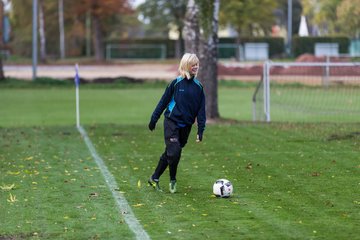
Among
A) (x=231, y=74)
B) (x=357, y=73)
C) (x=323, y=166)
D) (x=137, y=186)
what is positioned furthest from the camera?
(x=231, y=74)

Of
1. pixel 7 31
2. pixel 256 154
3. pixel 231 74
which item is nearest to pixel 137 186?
pixel 256 154

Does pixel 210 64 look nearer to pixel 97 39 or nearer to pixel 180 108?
pixel 180 108

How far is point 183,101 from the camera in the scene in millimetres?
11797

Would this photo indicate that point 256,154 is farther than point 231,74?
No

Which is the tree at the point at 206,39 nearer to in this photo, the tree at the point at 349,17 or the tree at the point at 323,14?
the tree at the point at 349,17

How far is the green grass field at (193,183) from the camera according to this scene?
9.58 metres

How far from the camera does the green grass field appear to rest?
9578mm

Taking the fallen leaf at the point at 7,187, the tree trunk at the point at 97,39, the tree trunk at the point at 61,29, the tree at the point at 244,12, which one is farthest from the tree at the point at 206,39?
the tree trunk at the point at 61,29

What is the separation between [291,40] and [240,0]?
582cm

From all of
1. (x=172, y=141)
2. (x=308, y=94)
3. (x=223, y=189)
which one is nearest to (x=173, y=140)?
(x=172, y=141)

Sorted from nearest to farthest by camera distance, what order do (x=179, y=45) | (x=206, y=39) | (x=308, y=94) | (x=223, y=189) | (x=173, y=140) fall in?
(x=223, y=189), (x=173, y=140), (x=206, y=39), (x=308, y=94), (x=179, y=45)

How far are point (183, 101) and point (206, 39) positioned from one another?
12.9 meters

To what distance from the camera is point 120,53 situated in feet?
271

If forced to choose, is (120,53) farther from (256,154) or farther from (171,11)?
(256,154)
